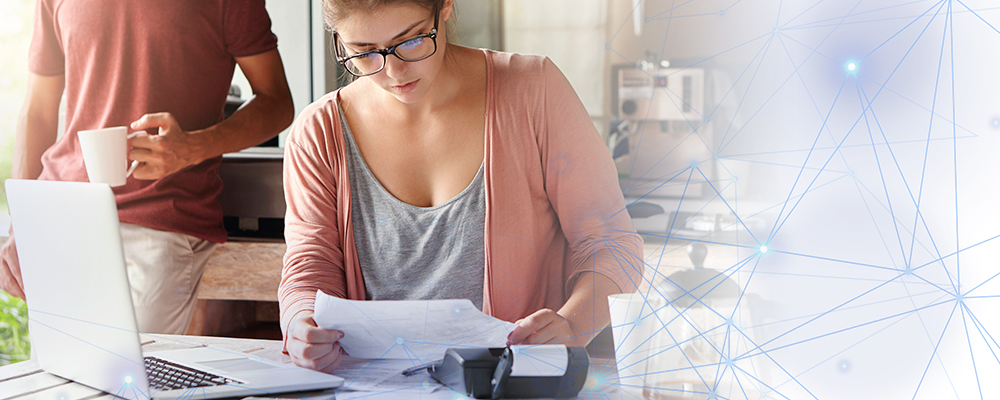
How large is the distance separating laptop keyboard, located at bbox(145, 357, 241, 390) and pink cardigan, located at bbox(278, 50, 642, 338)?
11cm

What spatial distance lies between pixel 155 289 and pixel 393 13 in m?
0.60

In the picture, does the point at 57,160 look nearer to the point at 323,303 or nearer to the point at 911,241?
the point at 323,303

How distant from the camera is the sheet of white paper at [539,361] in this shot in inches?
18.5

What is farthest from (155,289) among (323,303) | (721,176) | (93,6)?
(721,176)

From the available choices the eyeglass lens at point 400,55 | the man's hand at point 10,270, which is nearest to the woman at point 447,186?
the eyeglass lens at point 400,55

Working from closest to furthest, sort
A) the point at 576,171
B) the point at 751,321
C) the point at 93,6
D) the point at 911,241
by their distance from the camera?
the point at 911,241
the point at 751,321
the point at 576,171
the point at 93,6

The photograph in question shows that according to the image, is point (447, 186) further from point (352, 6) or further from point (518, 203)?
point (352, 6)

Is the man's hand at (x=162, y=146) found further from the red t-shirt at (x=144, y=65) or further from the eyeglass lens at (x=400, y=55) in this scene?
the eyeglass lens at (x=400, y=55)

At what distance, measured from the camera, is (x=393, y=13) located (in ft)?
2.00

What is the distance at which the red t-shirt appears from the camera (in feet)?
2.81

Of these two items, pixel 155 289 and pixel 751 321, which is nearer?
pixel 751 321

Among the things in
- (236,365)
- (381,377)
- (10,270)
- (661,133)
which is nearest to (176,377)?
(236,365)

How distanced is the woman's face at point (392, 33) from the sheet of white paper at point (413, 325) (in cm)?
25

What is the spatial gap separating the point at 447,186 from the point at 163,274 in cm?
49
